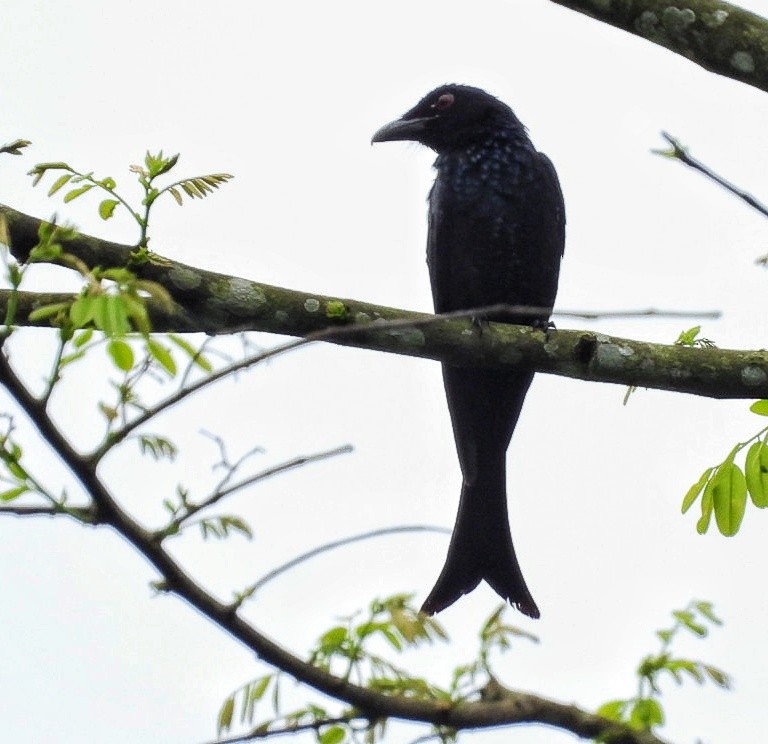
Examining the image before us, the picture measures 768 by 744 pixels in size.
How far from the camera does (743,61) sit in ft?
9.43

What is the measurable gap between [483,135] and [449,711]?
3.47m

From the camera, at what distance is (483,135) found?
5047 millimetres

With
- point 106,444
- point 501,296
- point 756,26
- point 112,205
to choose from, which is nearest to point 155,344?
point 106,444

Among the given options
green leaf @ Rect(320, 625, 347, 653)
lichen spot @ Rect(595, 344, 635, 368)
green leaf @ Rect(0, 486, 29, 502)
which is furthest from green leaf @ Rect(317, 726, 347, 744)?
lichen spot @ Rect(595, 344, 635, 368)

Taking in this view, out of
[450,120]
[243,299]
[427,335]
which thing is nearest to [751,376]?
[427,335]

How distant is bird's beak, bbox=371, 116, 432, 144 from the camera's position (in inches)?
208

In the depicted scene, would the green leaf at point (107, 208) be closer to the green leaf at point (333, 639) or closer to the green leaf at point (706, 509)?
the green leaf at point (333, 639)

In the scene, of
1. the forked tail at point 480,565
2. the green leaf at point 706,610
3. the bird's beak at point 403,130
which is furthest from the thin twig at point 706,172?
the bird's beak at point 403,130

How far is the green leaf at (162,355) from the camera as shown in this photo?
174 cm

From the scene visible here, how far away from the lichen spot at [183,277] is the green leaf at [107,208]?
448 millimetres

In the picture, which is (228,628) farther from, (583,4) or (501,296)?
(501,296)

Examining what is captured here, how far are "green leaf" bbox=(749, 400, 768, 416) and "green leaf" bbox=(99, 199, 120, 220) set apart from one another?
1.52m

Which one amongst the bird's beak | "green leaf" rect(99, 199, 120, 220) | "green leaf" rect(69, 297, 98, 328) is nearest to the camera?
"green leaf" rect(69, 297, 98, 328)

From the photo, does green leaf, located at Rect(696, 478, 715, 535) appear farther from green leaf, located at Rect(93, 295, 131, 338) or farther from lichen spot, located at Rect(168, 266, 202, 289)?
green leaf, located at Rect(93, 295, 131, 338)
